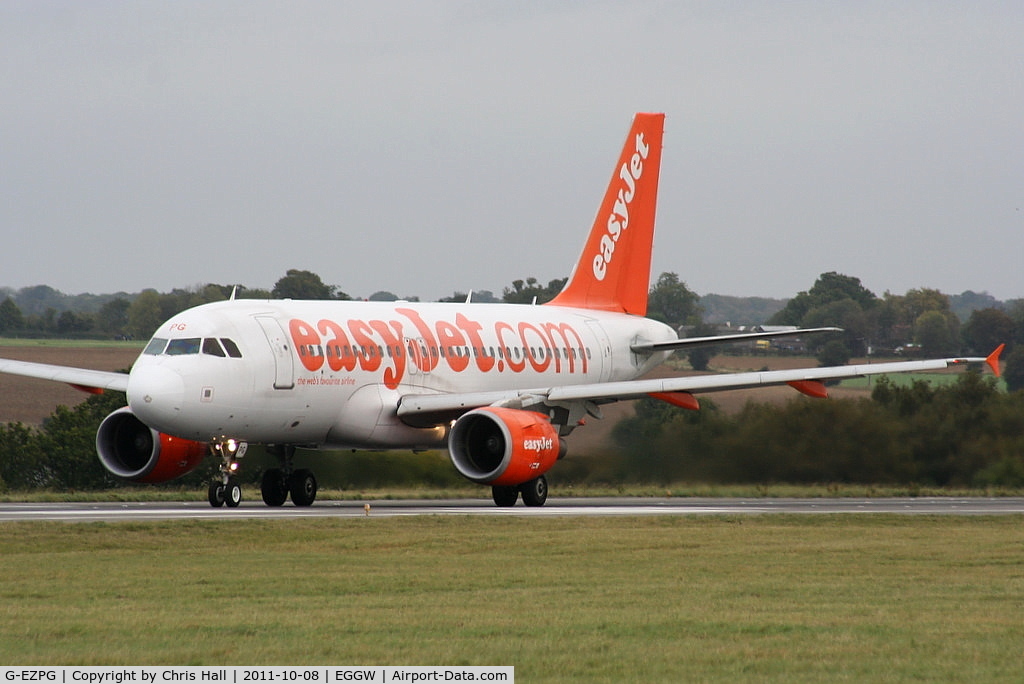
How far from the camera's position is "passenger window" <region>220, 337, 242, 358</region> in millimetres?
29078

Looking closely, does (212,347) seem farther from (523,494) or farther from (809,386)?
(809,386)

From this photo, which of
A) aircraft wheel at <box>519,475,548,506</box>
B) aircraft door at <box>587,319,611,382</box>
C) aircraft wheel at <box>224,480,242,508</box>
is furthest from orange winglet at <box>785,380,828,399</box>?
aircraft wheel at <box>224,480,242,508</box>

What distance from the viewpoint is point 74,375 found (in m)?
33.2

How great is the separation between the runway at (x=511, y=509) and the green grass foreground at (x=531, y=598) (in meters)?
2.56

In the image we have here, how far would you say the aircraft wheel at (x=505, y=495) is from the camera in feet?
104

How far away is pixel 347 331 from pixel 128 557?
12.1 m

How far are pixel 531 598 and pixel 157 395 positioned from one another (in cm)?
1352

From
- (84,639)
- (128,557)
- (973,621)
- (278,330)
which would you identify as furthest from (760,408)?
(84,639)

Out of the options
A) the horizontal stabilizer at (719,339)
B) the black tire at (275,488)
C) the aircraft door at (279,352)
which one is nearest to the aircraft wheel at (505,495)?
the black tire at (275,488)

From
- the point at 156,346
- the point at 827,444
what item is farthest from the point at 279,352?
the point at 827,444

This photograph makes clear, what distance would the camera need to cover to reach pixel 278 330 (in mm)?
30297

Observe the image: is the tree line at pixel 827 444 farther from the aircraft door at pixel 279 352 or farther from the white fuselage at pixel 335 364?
the aircraft door at pixel 279 352

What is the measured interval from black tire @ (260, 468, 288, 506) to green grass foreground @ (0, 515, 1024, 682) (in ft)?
22.9

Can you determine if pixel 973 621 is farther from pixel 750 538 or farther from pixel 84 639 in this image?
pixel 750 538
